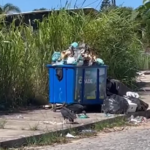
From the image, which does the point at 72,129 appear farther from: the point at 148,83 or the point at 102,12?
the point at 148,83

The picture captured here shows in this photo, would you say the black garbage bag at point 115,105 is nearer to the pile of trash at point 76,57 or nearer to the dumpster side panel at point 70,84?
the dumpster side panel at point 70,84

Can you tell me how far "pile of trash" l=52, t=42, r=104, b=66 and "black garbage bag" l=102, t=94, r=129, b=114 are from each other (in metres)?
1.09

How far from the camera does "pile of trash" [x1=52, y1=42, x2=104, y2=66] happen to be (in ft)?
48.9

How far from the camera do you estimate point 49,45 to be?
16609mm

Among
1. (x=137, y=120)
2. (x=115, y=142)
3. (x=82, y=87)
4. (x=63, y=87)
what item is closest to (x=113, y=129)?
(x=137, y=120)

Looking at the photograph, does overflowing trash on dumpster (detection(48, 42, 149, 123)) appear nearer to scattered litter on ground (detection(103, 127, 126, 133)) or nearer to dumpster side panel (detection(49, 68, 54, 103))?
dumpster side panel (detection(49, 68, 54, 103))

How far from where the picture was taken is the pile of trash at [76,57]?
14.9 metres

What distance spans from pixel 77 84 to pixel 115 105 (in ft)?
3.48

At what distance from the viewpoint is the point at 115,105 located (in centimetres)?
1445

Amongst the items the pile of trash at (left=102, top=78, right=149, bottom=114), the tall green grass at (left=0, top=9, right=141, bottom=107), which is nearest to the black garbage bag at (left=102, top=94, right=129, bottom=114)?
the pile of trash at (left=102, top=78, right=149, bottom=114)

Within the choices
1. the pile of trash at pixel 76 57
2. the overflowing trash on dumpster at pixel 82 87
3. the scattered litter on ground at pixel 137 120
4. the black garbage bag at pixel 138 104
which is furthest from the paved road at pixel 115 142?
the pile of trash at pixel 76 57

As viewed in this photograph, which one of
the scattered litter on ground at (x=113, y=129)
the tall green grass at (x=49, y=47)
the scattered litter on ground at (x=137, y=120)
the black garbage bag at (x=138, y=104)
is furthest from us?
the tall green grass at (x=49, y=47)

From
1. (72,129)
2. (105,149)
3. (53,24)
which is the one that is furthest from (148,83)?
(105,149)

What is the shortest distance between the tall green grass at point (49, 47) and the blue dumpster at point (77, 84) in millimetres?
907
